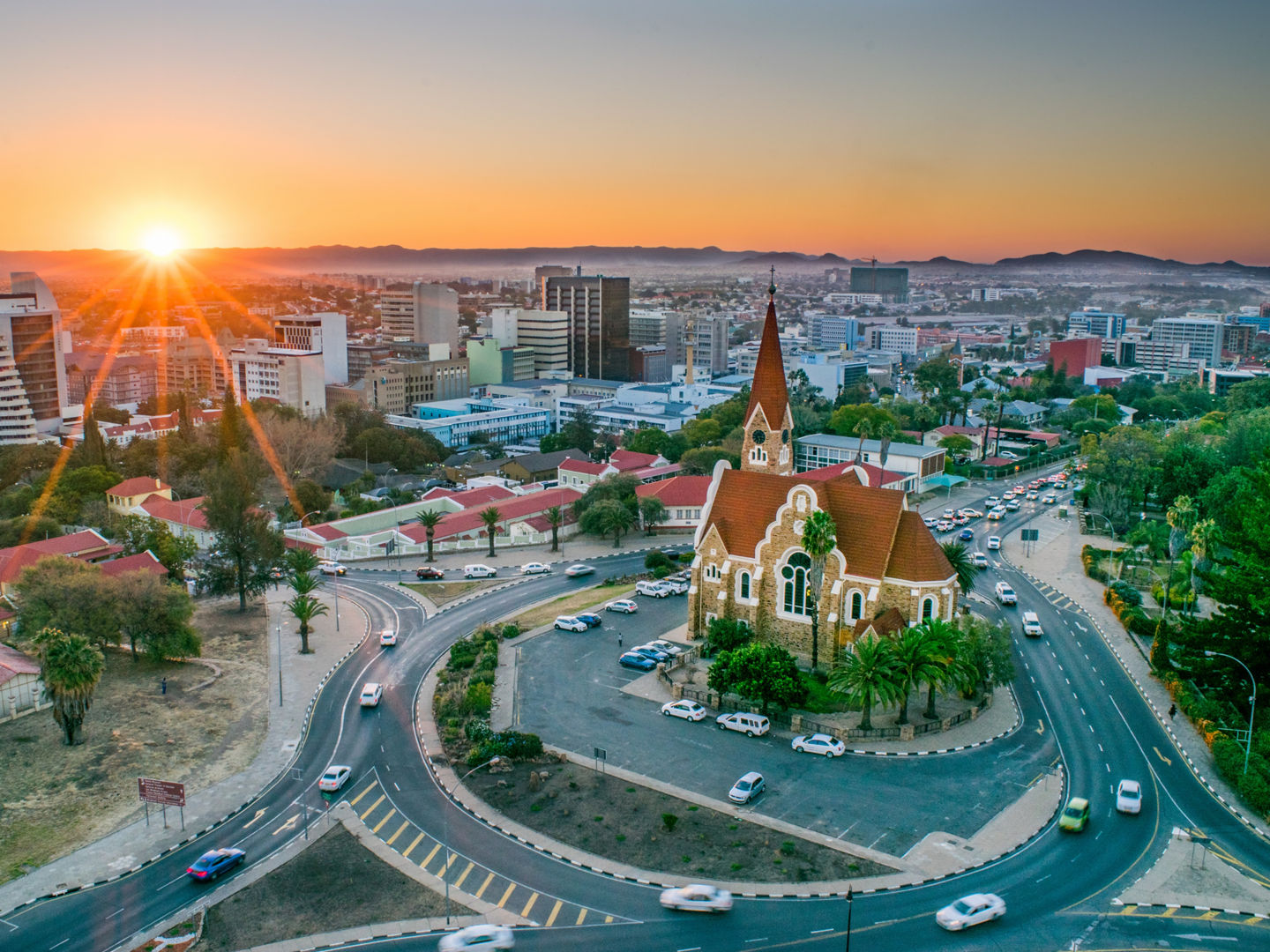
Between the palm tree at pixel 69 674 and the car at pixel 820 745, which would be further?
the palm tree at pixel 69 674

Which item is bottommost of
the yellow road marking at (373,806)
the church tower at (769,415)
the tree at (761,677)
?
the yellow road marking at (373,806)

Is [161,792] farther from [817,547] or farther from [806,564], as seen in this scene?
[806,564]

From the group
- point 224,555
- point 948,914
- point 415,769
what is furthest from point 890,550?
point 224,555

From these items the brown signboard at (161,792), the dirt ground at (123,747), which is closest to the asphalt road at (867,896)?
the brown signboard at (161,792)

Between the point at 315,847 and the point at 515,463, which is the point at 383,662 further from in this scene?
the point at 515,463

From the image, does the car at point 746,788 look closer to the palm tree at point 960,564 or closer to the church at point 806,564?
the church at point 806,564

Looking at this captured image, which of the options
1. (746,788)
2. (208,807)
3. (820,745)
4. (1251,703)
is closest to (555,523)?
(820,745)
